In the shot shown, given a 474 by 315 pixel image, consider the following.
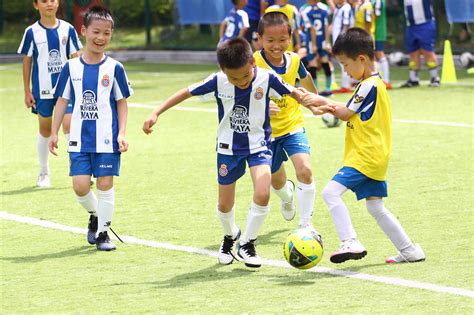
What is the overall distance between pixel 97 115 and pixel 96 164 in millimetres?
381

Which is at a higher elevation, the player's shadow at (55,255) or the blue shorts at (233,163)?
the blue shorts at (233,163)

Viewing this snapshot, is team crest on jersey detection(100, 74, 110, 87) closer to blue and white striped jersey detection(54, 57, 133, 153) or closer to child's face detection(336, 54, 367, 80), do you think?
blue and white striped jersey detection(54, 57, 133, 153)

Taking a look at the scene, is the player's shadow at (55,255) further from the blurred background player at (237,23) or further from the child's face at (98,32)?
the blurred background player at (237,23)

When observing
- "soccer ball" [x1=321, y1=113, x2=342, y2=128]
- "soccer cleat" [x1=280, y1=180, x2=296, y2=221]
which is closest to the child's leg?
"soccer cleat" [x1=280, y1=180, x2=296, y2=221]

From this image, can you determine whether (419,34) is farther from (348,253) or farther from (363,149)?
(348,253)

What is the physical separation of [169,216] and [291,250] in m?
2.65

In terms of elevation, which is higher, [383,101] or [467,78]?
[383,101]

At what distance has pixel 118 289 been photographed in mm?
7754

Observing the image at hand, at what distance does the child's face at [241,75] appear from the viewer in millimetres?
8086

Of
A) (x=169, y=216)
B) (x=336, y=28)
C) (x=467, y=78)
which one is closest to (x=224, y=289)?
(x=169, y=216)

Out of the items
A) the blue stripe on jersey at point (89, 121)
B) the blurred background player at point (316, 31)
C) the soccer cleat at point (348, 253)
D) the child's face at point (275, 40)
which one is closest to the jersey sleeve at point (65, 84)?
the blue stripe on jersey at point (89, 121)

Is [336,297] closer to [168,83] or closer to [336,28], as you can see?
[336,28]

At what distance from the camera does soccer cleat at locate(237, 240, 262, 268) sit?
27.2 ft

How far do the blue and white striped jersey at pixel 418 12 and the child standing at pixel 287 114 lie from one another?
11940mm
